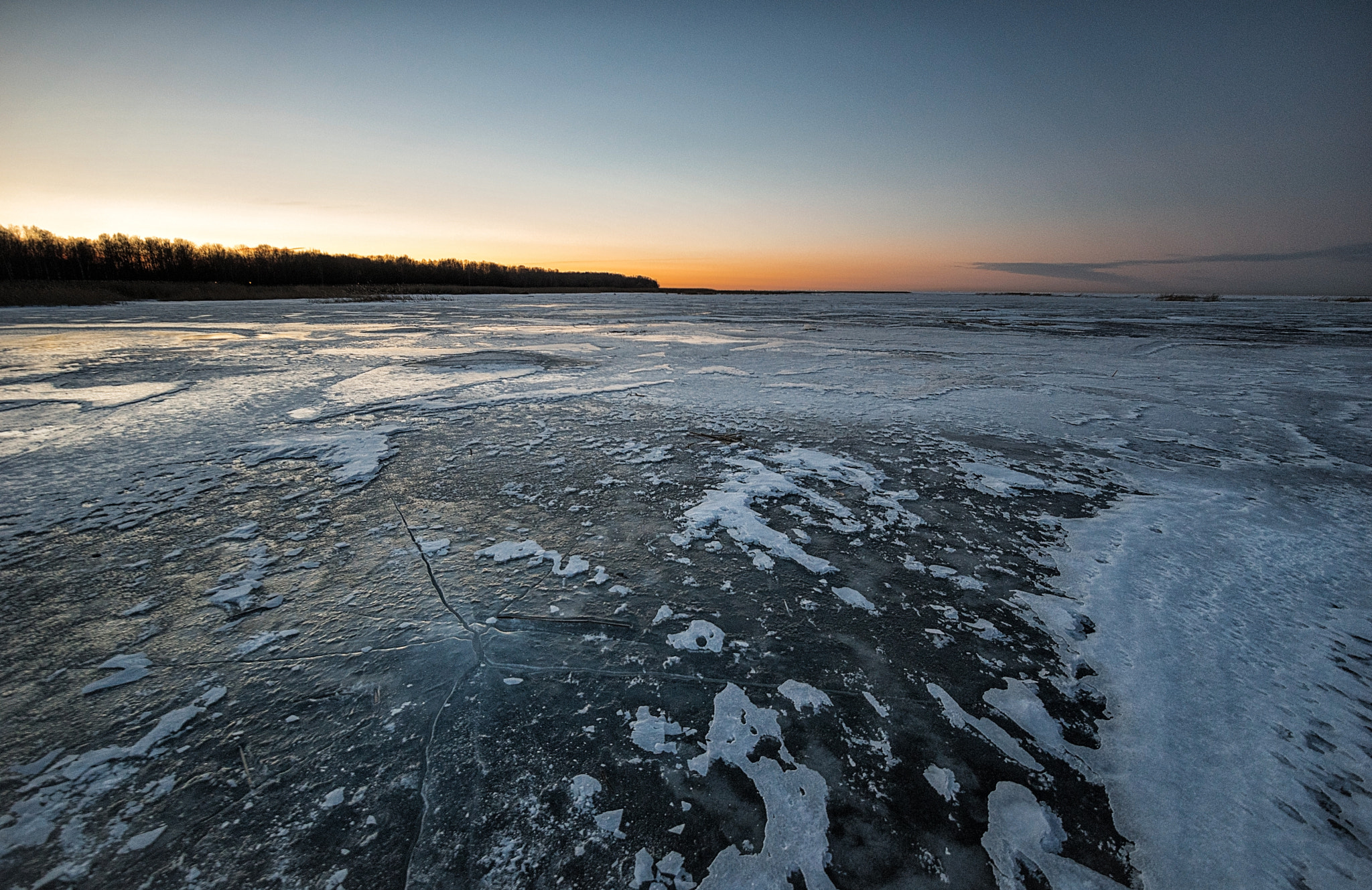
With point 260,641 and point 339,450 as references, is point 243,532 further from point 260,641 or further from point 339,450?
point 339,450

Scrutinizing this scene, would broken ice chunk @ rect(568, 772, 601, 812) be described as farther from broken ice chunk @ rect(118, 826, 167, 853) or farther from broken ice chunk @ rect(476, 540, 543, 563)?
broken ice chunk @ rect(476, 540, 543, 563)

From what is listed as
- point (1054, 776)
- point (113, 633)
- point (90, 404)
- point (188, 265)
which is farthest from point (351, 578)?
point (188, 265)

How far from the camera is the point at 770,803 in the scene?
1.23m

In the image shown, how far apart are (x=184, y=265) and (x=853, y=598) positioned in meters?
83.0

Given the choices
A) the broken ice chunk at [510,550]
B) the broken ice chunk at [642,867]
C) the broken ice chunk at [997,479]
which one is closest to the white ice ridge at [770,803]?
the broken ice chunk at [642,867]

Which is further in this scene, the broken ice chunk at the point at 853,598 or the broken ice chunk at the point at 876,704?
the broken ice chunk at the point at 853,598

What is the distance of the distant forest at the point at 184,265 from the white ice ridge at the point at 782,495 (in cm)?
6601

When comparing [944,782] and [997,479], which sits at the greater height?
[997,479]

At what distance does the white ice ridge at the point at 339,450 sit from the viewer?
3.13 metres

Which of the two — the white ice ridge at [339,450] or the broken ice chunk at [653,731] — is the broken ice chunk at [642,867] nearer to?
the broken ice chunk at [653,731]

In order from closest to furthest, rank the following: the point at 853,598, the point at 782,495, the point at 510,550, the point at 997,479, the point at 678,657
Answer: the point at 678,657 → the point at 853,598 → the point at 510,550 → the point at 782,495 → the point at 997,479

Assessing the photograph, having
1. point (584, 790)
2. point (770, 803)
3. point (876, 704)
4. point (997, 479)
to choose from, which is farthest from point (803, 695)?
point (997, 479)

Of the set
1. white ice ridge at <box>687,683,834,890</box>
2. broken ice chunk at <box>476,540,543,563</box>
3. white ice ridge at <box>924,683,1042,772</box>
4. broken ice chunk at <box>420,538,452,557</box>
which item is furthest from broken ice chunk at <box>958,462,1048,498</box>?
broken ice chunk at <box>420,538,452,557</box>

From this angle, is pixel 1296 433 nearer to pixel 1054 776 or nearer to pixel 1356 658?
pixel 1356 658
